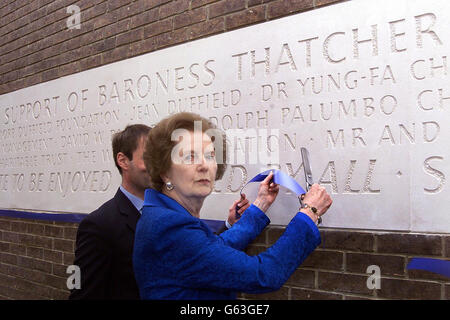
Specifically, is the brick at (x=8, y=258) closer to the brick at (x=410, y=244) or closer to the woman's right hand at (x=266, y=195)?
the woman's right hand at (x=266, y=195)

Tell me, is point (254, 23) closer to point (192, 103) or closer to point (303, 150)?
point (192, 103)

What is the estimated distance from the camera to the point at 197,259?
66.3 inches

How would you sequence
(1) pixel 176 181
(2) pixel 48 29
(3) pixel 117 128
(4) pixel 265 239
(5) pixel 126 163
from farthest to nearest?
(2) pixel 48 29 < (3) pixel 117 128 < (4) pixel 265 239 < (5) pixel 126 163 < (1) pixel 176 181

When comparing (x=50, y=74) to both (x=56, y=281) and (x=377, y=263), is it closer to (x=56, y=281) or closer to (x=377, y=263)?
(x=56, y=281)

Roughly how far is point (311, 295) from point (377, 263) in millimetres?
425

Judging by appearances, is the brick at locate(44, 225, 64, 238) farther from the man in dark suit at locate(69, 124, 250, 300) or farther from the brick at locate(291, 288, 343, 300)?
the brick at locate(291, 288, 343, 300)

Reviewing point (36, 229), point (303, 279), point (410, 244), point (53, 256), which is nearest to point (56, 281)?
point (53, 256)

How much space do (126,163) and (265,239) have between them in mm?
907

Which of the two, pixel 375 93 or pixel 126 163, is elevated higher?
pixel 375 93

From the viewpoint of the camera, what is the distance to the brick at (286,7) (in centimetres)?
285

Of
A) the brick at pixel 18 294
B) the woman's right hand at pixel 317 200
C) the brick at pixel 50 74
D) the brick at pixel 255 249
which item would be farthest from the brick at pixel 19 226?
the woman's right hand at pixel 317 200

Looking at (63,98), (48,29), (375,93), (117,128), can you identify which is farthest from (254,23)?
(48,29)

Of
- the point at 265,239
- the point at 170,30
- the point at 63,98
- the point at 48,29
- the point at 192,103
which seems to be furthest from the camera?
the point at 48,29

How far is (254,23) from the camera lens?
3072 millimetres
